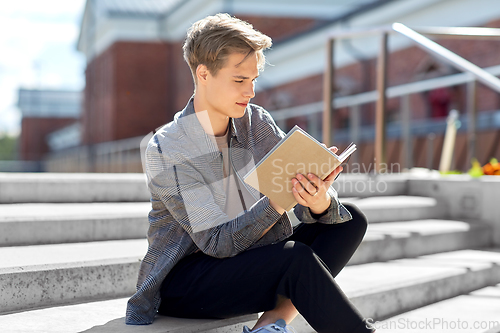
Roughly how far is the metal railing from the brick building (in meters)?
0.40

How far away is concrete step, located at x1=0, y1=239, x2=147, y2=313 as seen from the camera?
193cm

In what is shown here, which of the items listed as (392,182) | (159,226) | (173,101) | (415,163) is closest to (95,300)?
(159,226)

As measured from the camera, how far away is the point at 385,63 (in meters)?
4.38

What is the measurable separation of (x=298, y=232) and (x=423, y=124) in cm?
609

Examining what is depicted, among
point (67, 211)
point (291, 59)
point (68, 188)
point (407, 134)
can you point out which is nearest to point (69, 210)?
point (67, 211)

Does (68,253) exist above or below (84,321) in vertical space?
above

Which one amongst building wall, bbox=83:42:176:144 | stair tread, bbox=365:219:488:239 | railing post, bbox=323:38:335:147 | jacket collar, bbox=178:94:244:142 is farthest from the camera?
building wall, bbox=83:42:176:144

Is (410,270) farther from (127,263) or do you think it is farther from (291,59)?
(291,59)

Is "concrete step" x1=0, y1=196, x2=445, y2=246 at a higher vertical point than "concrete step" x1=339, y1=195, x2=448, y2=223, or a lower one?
higher

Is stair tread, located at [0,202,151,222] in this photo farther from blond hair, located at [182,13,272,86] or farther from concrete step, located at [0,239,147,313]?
blond hair, located at [182,13,272,86]

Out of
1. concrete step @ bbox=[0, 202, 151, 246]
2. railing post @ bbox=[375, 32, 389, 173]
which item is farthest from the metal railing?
concrete step @ bbox=[0, 202, 151, 246]

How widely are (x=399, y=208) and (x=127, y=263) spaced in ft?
6.99

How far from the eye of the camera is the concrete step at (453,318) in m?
2.29

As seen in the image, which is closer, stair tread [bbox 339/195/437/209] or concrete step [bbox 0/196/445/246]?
concrete step [bbox 0/196/445/246]
